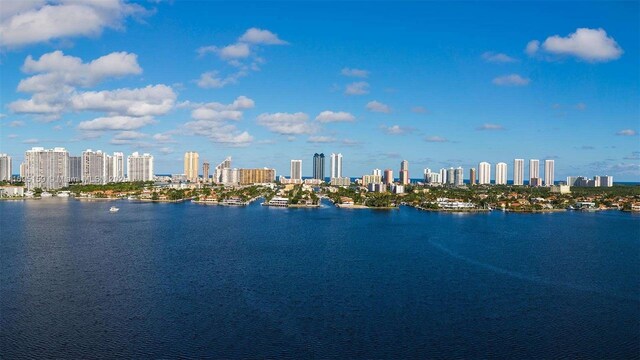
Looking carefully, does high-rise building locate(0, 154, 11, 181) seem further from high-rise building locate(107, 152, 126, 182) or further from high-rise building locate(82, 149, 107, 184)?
high-rise building locate(107, 152, 126, 182)

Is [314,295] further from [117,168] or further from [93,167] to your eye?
[117,168]

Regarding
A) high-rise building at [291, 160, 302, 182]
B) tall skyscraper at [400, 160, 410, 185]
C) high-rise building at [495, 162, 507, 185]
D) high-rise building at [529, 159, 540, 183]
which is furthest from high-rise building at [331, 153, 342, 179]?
high-rise building at [529, 159, 540, 183]

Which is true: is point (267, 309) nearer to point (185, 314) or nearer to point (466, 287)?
point (185, 314)

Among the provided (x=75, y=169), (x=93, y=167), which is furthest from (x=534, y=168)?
(x=75, y=169)

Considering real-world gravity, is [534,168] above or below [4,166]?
above

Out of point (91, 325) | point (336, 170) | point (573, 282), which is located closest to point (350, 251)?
point (573, 282)

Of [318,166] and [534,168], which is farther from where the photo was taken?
[318,166]

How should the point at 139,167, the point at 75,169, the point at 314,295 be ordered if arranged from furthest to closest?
the point at 139,167 → the point at 75,169 → the point at 314,295
